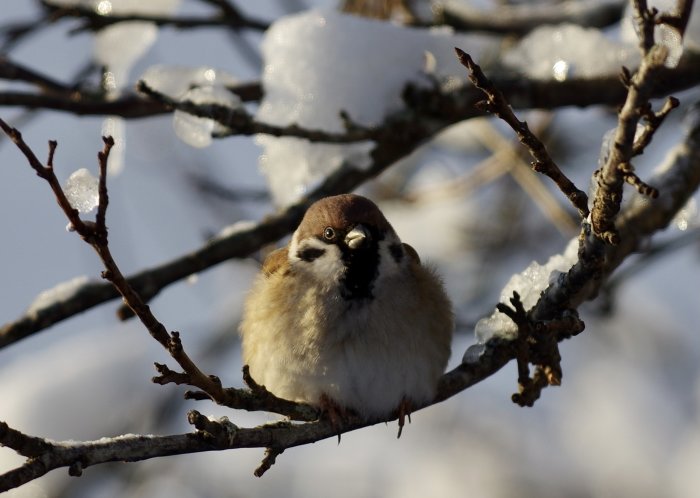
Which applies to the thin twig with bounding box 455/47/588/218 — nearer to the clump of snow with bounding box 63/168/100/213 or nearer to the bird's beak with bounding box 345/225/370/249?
the clump of snow with bounding box 63/168/100/213

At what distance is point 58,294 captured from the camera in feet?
11.1

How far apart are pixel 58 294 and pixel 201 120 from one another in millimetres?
792

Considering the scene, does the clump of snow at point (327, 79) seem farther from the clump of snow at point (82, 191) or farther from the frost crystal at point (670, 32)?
the clump of snow at point (82, 191)

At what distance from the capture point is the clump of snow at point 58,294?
3.31m

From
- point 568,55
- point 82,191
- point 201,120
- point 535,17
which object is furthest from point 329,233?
point 535,17

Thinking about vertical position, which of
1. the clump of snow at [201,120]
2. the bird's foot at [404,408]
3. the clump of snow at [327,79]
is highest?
the clump of snow at [327,79]

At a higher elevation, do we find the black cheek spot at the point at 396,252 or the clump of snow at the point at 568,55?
the clump of snow at the point at 568,55

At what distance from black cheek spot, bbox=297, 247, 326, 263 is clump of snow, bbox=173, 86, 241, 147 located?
517 millimetres

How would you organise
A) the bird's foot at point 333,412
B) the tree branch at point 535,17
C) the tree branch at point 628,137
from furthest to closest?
1. the tree branch at point 535,17
2. the bird's foot at point 333,412
3. the tree branch at point 628,137

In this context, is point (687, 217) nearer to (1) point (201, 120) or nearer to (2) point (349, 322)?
(2) point (349, 322)

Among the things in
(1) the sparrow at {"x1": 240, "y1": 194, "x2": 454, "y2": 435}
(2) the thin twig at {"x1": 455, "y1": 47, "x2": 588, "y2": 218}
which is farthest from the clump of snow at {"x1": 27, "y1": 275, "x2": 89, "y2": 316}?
(2) the thin twig at {"x1": 455, "y1": 47, "x2": 588, "y2": 218}

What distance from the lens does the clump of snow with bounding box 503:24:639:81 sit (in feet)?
13.6

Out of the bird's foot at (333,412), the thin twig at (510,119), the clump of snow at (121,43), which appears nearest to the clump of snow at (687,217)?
the bird's foot at (333,412)

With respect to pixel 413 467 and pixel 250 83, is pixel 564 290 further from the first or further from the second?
pixel 413 467
